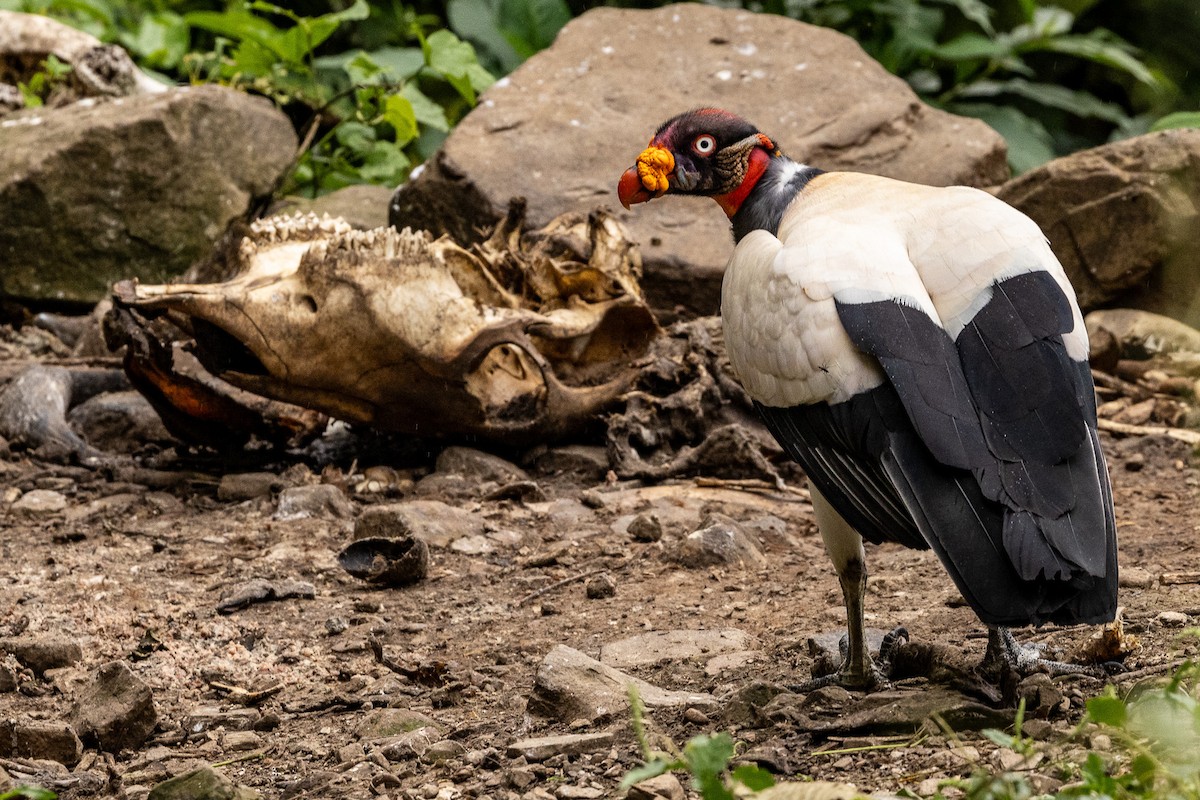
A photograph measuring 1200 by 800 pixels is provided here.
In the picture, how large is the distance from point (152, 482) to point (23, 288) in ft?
8.50

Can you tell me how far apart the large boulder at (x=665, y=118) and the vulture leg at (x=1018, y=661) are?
346cm

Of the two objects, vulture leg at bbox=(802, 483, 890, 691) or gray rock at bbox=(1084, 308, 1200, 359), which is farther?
gray rock at bbox=(1084, 308, 1200, 359)

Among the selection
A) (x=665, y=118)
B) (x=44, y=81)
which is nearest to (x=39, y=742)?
(x=665, y=118)

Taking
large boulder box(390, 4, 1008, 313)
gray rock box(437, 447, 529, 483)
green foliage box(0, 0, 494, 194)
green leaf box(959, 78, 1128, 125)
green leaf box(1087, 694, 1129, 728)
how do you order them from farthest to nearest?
1. green leaf box(959, 78, 1128, 125)
2. green foliage box(0, 0, 494, 194)
3. large boulder box(390, 4, 1008, 313)
4. gray rock box(437, 447, 529, 483)
5. green leaf box(1087, 694, 1129, 728)

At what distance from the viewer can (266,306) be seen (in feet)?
15.8

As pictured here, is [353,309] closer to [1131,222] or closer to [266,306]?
[266,306]

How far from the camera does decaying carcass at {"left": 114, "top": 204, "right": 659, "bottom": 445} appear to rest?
4.84m

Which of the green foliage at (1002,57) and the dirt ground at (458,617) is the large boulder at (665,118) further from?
the dirt ground at (458,617)

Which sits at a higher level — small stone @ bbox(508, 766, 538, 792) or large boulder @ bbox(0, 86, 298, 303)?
small stone @ bbox(508, 766, 538, 792)

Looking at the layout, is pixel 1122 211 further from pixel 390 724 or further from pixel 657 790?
pixel 657 790

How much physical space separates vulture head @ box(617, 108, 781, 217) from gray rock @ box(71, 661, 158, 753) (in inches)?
70.5

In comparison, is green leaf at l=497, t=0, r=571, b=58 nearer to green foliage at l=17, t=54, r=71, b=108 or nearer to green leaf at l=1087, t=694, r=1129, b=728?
green foliage at l=17, t=54, r=71, b=108

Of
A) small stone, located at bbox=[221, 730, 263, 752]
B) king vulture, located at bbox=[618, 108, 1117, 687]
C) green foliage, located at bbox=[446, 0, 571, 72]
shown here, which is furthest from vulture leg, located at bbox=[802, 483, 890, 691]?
green foliage, located at bbox=[446, 0, 571, 72]

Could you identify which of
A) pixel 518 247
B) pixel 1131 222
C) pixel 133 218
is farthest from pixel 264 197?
pixel 1131 222
